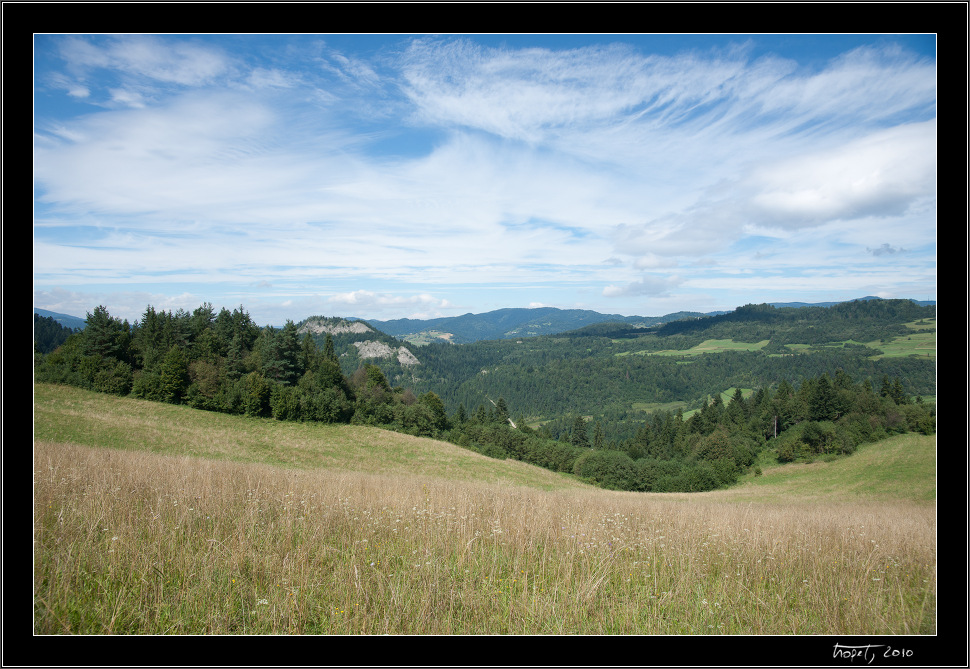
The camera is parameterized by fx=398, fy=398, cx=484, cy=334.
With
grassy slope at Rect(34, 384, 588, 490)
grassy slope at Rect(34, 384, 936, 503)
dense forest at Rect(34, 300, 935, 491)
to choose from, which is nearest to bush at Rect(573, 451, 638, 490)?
dense forest at Rect(34, 300, 935, 491)

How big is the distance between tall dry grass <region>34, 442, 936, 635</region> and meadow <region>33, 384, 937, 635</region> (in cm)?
1

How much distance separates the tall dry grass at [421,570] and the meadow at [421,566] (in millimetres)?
15

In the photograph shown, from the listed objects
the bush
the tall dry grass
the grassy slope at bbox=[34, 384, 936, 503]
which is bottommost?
the bush

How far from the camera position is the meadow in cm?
254

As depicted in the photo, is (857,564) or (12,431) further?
(857,564)

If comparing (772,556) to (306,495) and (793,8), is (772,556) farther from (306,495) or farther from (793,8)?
(306,495)

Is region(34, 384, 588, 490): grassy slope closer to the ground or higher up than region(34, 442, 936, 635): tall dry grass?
closer to the ground

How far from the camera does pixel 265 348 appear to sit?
4116cm

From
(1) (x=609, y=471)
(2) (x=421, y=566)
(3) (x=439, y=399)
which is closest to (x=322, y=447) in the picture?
(2) (x=421, y=566)

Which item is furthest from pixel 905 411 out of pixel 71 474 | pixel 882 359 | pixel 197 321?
pixel 197 321

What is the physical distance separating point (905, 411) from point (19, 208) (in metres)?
61.6

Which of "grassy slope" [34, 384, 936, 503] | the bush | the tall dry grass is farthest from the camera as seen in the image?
the bush

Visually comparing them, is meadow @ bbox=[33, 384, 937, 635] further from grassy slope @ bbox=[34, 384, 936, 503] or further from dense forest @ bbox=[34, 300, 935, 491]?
grassy slope @ bbox=[34, 384, 936, 503]

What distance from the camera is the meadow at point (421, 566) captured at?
8.33ft
